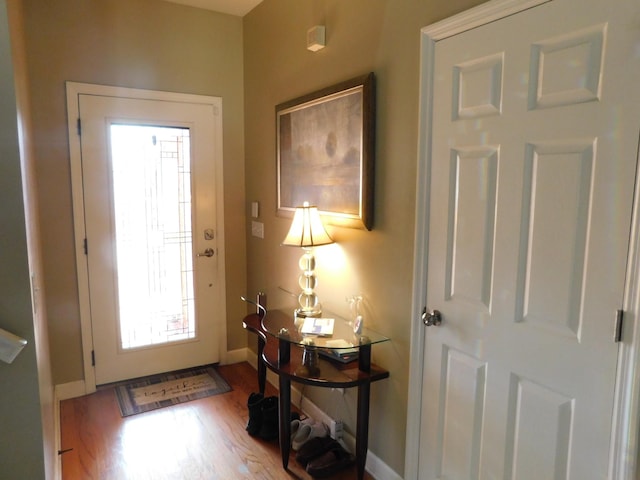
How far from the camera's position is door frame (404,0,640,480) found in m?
1.10

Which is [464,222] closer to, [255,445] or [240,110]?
[255,445]

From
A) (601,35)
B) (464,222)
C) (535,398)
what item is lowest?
(535,398)

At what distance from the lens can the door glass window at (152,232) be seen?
302 centimetres

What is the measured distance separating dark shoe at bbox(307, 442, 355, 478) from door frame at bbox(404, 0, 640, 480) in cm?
40

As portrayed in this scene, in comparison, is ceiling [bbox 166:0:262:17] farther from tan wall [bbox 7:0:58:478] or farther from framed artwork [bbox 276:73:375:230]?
tan wall [bbox 7:0:58:478]

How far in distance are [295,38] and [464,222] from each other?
5.56ft

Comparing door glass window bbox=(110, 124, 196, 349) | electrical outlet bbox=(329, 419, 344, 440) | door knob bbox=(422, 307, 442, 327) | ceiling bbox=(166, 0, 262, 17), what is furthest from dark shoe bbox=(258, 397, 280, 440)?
ceiling bbox=(166, 0, 262, 17)

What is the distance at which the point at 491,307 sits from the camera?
4.93ft

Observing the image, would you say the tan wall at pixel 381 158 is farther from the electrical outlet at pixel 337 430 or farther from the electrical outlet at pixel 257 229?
the electrical outlet at pixel 257 229

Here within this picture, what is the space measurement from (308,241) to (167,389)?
175 cm

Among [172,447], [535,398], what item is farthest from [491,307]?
[172,447]

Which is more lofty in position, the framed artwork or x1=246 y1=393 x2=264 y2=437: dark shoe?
the framed artwork

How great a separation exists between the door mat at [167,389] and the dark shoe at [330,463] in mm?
1121

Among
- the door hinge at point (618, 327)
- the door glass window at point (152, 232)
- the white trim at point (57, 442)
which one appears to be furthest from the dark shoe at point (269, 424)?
the door hinge at point (618, 327)
